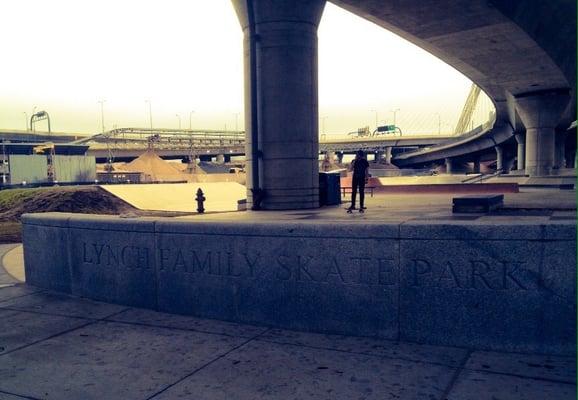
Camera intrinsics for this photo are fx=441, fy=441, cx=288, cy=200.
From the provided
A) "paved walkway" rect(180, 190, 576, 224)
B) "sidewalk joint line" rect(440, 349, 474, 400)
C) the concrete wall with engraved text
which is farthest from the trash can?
"sidewalk joint line" rect(440, 349, 474, 400)

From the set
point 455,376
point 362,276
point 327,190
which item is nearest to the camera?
point 455,376

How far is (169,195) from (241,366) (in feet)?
107

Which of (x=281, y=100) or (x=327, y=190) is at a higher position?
(x=281, y=100)

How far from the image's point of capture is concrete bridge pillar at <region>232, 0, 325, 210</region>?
612 inches

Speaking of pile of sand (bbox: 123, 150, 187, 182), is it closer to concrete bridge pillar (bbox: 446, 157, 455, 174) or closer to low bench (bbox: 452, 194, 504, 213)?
concrete bridge pillar (bbox: 446, 157, 455, 174)

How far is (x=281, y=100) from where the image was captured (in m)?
15.8

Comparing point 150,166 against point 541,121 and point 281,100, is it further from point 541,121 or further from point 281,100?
point 281,100

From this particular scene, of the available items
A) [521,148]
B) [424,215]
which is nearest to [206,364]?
[424,215]

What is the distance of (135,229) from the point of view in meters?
7.17

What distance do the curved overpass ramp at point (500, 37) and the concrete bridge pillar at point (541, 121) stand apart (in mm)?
129

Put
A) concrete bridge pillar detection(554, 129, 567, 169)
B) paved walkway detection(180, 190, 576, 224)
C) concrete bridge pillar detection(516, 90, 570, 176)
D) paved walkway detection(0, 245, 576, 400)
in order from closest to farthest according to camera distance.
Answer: paved walkway detection(0, 245, 576, 400)
paved walkway detection(180, 190, 576, 224)
concrete bridge pillar detection(516, 90, 570, 176)
concrete bridge pillar detection(554, 129, 567, 169)

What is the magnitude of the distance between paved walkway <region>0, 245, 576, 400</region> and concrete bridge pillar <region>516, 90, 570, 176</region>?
4286 cm

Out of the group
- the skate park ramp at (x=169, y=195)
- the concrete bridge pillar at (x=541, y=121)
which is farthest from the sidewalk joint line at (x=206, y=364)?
the concrete bridge pillar at (x=541, y=121)

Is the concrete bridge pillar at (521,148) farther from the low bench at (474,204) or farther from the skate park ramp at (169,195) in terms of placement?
the low bench at (474,204)
